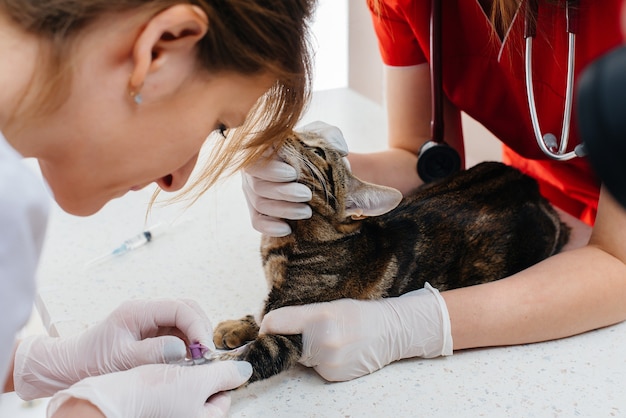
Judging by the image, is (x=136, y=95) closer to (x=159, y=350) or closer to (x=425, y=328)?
(x=159, y=350)

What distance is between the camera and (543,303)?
108cm

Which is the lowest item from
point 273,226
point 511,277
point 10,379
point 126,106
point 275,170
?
point 10,379

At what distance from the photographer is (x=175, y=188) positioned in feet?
3.08

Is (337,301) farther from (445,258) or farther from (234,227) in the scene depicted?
(234,227)

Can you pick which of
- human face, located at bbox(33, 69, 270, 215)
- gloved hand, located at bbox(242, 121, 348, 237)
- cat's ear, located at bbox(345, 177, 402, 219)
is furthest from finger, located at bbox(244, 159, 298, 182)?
human face, located at bbox(33, 69, 270, 215)

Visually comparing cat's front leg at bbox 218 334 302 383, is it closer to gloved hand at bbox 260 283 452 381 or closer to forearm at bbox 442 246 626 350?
gloved hand at bbox 260 283 452 381

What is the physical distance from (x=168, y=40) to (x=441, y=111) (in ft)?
2.57

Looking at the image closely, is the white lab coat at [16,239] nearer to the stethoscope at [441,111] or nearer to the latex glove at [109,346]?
the latex glove at [109,346]

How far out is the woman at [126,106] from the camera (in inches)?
23.2

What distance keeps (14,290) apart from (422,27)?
1050 millimetres

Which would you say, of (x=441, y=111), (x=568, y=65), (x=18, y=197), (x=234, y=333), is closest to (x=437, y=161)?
(x=441, y=111)

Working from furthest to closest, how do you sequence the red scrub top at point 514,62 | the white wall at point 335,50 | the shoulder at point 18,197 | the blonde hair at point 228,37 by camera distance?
the white wall at point 335,50 < the red scrub top at point 514,62 < the blonde hair at point 228,37 < the shoulder at point 18,197

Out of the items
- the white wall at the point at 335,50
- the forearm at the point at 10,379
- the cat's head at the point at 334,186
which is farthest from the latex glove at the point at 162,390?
the white wall at the point at 335,50

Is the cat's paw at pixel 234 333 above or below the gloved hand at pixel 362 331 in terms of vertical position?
below
